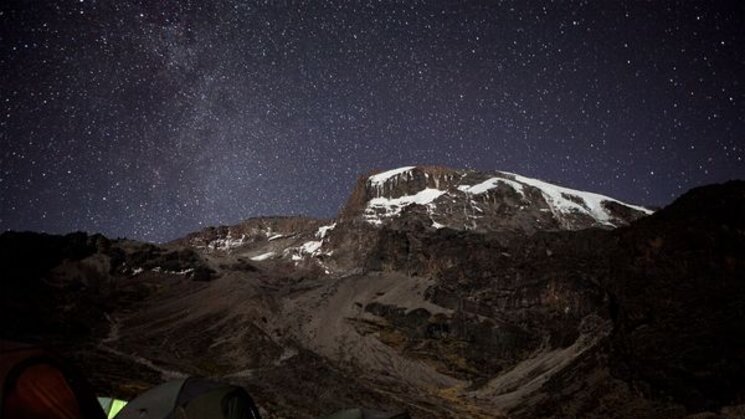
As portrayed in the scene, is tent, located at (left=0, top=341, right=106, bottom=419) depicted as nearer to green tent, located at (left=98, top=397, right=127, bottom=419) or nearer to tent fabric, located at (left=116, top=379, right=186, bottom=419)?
tent fabric, located at (left=116, top=379, right=186, bottom=419)

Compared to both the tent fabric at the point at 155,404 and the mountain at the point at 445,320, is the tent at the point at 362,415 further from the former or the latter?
the mountain at the point at 445,320

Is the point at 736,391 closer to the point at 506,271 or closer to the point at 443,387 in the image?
the point at 443,387

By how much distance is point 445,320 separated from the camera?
75.1m

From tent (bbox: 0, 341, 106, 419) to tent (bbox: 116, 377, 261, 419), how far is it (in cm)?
321

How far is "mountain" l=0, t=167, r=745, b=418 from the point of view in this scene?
38.7m

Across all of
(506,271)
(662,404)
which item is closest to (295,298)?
(506,271)

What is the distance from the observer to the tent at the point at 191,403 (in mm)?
12109

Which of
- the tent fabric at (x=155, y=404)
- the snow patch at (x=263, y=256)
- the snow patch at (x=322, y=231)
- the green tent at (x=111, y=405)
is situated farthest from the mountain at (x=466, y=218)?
the tent fabric at (x=155, y=404)

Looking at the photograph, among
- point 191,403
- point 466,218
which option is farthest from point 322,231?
point 191,403

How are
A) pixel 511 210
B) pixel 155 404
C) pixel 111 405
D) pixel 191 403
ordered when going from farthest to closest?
pixel 511 210
pixel 111 405
pixel 155 404
pixel 191 403

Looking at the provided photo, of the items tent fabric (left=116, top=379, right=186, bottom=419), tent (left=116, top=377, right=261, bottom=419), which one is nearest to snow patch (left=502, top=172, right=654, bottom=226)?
tent (left=116, top=377, right=261, bottom=419)

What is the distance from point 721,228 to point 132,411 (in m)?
65.0

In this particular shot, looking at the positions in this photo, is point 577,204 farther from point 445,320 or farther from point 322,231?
point 445,320

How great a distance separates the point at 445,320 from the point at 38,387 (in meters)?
70.5
